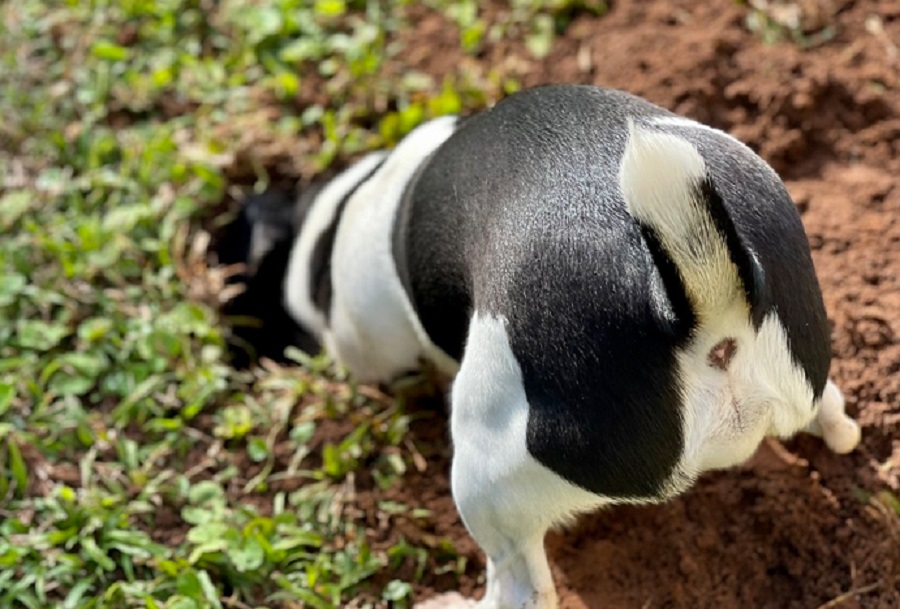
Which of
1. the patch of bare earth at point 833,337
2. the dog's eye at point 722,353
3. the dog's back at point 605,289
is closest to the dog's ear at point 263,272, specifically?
the patch of bare earth at point 833,337

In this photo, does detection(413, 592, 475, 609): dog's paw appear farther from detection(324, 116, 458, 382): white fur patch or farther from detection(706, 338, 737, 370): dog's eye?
detection(706, 338, 737, 370): dog's eye

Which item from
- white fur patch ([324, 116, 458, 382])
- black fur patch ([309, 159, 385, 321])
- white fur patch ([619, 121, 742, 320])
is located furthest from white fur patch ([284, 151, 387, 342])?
white fur patch ([619, 121, 742, 320])

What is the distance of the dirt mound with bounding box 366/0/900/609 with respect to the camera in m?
2.61

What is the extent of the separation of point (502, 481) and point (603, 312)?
462 mm

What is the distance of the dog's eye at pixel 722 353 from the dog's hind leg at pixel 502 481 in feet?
1.24

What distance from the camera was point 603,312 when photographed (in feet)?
6.48

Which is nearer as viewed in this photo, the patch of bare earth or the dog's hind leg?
the dog's hind leg

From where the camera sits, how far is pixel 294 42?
4.25 m

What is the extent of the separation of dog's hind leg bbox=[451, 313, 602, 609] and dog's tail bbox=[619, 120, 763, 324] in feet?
1.40

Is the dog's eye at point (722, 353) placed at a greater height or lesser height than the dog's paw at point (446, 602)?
greater

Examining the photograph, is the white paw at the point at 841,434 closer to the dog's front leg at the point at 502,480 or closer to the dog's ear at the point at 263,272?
the dog's front leg at the point at 502,480

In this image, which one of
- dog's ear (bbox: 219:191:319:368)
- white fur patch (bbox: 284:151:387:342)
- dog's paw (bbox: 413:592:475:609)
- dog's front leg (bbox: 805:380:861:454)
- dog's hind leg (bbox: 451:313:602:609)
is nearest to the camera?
dog's hind leg (bbox: 451:313:602:609)

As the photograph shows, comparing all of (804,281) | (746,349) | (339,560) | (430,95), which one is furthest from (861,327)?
(430,95)

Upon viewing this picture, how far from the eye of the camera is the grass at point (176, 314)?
294cm
